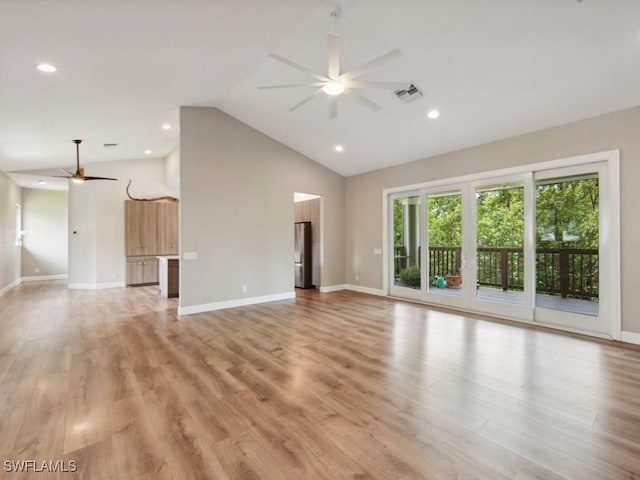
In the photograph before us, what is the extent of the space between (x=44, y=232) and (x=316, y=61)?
10.7 metres

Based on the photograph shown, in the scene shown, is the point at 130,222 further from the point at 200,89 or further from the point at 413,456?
the point at 413,456

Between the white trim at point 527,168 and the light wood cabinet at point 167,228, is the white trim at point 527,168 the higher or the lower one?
the higher one

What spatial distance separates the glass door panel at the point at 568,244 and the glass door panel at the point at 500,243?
9.4 inches

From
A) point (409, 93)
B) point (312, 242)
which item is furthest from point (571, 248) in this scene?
point (312, 242)

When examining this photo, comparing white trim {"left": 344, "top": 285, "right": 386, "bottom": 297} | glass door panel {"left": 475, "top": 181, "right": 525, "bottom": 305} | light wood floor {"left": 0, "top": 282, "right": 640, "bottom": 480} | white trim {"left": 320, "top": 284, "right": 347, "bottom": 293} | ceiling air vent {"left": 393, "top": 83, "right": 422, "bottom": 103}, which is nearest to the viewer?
light wood floor {"left": 0, "top": 282, "right": 640, "bottom": 480}

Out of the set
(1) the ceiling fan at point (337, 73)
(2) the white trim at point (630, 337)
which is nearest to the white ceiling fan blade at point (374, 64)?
(1) the ceiling fan at point (337, 73)

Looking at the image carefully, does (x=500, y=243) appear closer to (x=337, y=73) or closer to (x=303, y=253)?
(x=337, y=73)

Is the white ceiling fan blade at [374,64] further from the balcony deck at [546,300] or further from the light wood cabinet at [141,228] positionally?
the light wood cabinet at [141,228]

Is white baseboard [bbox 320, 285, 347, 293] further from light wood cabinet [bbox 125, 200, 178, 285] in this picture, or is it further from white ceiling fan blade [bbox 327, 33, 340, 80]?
white ceiling fan blade [bbox 327, 33, 340, 80]

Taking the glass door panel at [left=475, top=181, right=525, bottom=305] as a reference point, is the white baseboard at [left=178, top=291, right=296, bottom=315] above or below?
below

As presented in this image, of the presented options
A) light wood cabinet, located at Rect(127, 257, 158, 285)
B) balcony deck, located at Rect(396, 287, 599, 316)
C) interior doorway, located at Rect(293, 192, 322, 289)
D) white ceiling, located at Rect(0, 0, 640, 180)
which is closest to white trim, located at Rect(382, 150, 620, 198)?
white ceiling, located at Rect(0, 0, 640, 180)

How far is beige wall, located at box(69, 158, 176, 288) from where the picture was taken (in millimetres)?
8164

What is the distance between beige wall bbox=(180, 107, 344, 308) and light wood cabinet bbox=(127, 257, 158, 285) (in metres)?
4.25

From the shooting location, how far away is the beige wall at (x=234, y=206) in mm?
5391
